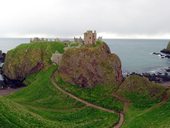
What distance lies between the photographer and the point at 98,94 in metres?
120

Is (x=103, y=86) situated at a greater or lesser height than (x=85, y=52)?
lesser

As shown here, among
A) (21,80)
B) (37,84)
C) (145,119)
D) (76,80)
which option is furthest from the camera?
(21,80)

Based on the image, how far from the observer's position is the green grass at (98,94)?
110175 mm

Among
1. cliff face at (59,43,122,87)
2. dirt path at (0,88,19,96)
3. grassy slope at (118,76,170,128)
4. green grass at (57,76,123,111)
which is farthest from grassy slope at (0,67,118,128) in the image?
dirt path at (0,88,19,96)

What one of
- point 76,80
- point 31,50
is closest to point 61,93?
point 76,80

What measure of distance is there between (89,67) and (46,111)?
26.3 meters

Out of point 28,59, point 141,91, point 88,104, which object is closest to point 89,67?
point 88,104

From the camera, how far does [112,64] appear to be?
130 metres

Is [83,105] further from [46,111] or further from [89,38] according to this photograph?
[89,38]

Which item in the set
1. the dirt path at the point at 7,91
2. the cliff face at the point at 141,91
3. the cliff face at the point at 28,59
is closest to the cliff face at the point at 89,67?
the cliff face at the point at 141,91

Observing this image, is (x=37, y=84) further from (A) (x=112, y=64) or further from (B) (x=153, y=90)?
(B) (x=153, y=90)

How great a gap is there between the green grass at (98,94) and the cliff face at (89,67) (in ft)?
6.85

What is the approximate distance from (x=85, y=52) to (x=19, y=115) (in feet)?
161

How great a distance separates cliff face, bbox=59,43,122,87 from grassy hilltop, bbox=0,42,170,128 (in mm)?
2422
